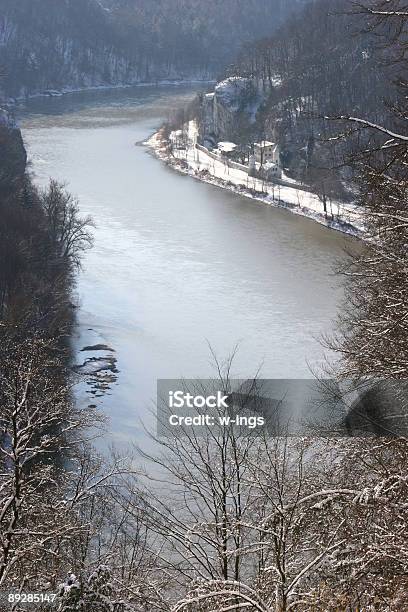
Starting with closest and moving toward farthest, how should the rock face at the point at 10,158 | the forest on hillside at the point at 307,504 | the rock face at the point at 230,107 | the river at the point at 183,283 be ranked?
1. the forest on hillside at the point at 307,504
2. the river at the point at 183,283
3. the rock face at the point at 10,158
4. the rock face at the point at 230,107

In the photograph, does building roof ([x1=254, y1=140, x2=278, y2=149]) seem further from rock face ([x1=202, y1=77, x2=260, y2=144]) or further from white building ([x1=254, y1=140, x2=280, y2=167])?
rock face ([x1=202, y1=77, x2=260, y2=144])

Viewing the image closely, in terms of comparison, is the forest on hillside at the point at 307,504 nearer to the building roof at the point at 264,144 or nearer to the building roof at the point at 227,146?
the building roof at the point at 264,144

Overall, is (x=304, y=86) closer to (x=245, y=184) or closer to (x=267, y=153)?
(x=267, y=153)

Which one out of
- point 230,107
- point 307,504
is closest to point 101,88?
point 230,107

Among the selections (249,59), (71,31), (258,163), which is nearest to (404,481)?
(258,163)

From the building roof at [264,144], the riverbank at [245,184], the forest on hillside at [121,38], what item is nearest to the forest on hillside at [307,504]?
the riverbank at [245,184]

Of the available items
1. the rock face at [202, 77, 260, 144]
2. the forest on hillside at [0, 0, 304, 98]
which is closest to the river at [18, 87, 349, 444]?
the rock face at [202, 77, 260, 144]
